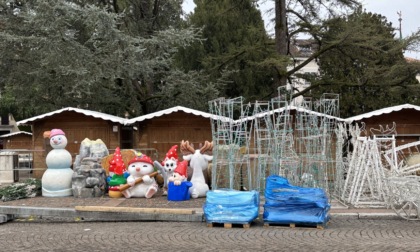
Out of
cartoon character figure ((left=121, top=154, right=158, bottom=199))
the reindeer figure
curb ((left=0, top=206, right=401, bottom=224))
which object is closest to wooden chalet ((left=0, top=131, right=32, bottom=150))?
cartoon character figure ((left=121, top=154, right=158, bottom=199))

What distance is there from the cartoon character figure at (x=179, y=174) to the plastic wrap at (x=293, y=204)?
369 centimetres

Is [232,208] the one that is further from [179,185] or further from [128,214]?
[179,185]

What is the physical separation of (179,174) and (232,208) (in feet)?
11.8

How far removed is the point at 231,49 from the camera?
2664cm

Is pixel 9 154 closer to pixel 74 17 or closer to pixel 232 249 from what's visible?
pixel 74 17

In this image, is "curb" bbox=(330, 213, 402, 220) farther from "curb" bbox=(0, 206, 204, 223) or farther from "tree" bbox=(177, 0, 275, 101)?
"tree" bbox=(177, 0, 275, 101)

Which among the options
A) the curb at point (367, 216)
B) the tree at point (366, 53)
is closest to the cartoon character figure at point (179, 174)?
the curb at point (367, 216)

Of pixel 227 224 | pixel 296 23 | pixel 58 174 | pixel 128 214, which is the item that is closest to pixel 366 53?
pixel 296 23

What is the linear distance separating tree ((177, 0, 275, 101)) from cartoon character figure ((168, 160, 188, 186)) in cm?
1227

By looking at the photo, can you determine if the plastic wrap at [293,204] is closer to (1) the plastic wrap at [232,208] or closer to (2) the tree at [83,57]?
(1) the plastic wrap at [232,208]

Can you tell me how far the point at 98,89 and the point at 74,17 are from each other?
385cm

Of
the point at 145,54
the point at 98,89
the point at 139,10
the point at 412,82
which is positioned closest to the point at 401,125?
the point at 412,82

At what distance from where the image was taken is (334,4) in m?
25.0

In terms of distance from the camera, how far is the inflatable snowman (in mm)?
14961
